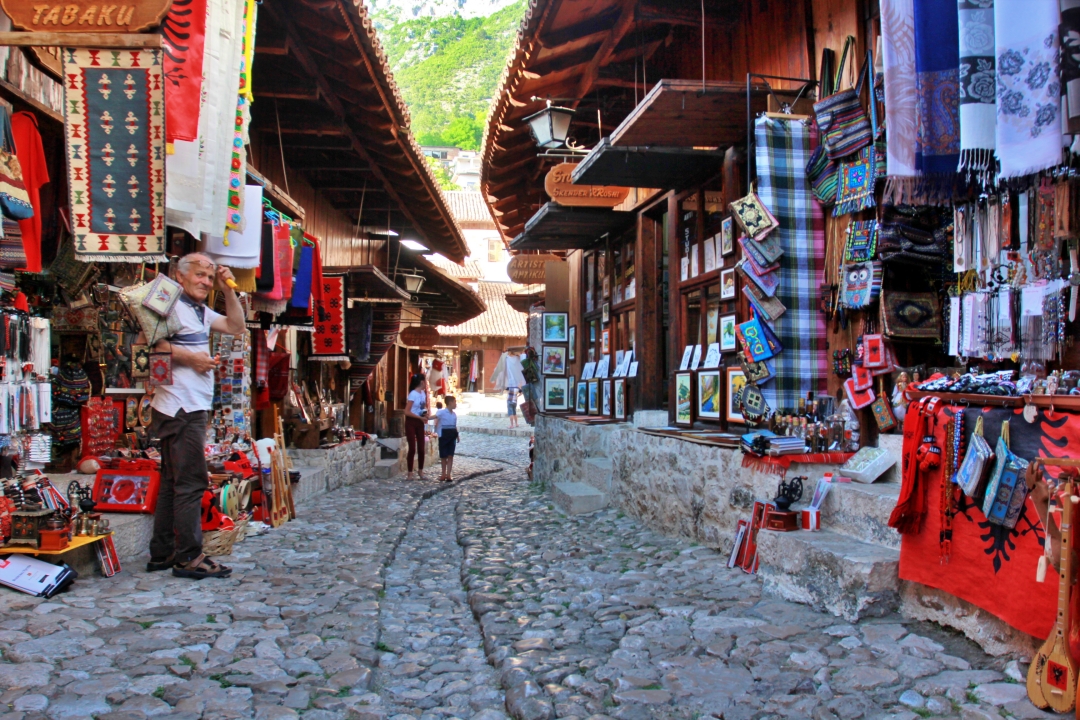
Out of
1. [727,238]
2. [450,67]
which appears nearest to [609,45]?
[727,238]

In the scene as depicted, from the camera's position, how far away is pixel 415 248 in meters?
17.0

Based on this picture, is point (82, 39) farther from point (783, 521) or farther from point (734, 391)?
point (734, 391)

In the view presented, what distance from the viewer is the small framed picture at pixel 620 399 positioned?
1009 cm

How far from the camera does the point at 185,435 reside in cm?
470

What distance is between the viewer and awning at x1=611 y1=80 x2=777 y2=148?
5867 mm

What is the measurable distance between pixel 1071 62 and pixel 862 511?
2.31 m

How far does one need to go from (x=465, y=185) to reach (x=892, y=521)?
2134 inches

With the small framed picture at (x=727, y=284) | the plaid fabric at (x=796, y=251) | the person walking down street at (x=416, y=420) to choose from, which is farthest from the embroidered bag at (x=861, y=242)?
the person walking down street at (x=416, y=420)

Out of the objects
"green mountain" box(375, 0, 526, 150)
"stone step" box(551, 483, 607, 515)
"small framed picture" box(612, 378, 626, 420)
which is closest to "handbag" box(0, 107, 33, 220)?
"stone step" box(551, 483, 607, 515)

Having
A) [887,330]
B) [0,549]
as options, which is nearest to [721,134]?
[887,330]

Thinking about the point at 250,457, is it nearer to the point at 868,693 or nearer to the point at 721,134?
the point at 721,134

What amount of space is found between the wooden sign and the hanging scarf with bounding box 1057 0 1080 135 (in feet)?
19.9

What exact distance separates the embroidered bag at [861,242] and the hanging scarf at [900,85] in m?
1.25

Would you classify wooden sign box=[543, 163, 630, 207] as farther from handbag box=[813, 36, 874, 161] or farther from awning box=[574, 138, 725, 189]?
handbag box=[813, 36, 874, 161]
